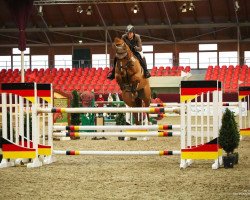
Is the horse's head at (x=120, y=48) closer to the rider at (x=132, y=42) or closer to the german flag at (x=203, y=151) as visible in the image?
the rider at (x=132, y=42)

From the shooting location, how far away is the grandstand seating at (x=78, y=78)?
3072 centimetres

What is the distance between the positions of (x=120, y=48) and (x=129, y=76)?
33.5 inches

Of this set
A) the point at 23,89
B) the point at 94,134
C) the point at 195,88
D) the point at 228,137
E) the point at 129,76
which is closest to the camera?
the point at 228,137

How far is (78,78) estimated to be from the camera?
31750 mm

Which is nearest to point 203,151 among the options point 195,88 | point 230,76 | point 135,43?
point 195,88

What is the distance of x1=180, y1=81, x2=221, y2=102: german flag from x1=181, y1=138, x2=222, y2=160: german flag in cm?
65

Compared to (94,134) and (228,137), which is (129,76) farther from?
(228,137)

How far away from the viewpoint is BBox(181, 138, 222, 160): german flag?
7.29 m

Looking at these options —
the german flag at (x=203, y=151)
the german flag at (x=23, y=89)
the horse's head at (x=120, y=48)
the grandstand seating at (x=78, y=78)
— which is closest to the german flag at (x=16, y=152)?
the german flag at (x=23, y=89)

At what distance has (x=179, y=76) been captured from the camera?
30359 millimetres

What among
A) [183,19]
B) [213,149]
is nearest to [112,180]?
[213,149]

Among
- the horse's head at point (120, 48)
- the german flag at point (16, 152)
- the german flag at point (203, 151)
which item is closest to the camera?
the german flag at point (203, 151)

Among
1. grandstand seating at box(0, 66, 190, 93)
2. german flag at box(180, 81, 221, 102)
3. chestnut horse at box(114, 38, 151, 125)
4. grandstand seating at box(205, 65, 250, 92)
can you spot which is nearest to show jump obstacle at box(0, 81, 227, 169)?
german flag at box(180, 81, 221, 102)

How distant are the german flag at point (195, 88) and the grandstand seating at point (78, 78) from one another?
22.6 metres
